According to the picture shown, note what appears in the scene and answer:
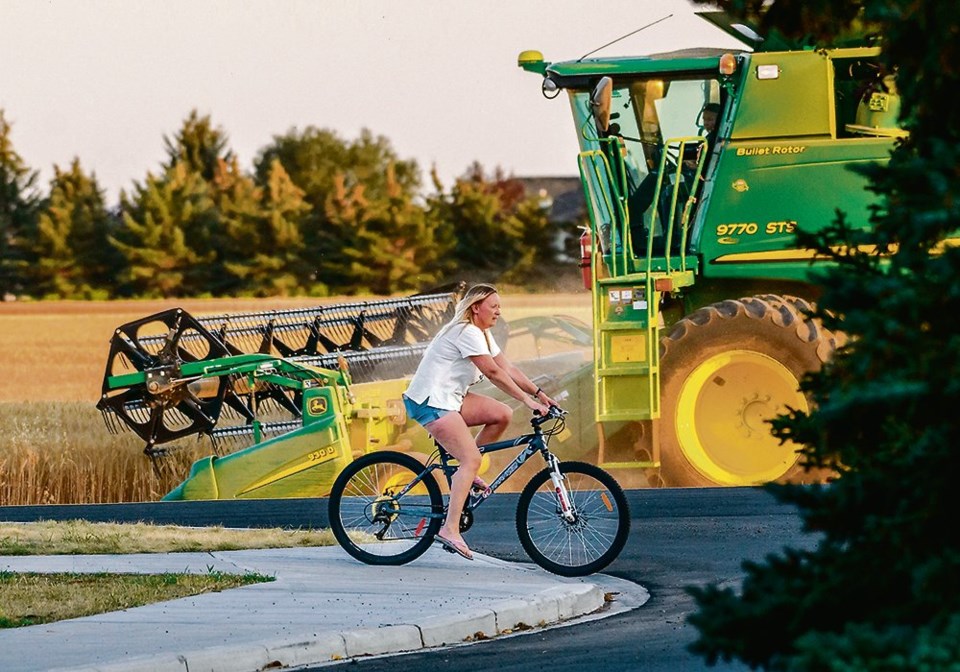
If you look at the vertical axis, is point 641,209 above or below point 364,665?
above

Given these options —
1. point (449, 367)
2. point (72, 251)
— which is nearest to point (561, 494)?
point (449, 367)

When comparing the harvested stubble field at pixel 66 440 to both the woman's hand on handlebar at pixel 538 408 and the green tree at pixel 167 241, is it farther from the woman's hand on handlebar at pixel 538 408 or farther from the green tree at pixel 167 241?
the green tree at pixel 167 241

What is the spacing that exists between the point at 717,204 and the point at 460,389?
24.2 feet

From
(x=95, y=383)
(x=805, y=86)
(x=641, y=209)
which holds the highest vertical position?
(x=805, y=86)

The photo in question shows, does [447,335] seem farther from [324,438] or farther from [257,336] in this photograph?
[257,336]

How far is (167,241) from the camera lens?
76.1 m

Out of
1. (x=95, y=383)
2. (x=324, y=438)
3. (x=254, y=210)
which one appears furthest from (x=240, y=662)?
(x=254, y=210)

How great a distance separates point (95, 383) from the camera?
46969mm

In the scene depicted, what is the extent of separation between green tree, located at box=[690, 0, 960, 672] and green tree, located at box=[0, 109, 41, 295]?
7181 cm

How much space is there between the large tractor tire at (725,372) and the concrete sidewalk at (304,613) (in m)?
5.85

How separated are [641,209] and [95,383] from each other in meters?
29.9

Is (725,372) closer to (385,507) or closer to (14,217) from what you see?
(385,507)

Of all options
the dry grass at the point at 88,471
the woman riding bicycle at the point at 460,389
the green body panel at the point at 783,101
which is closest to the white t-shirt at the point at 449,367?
the woman riding bicycle at the point at 460,389

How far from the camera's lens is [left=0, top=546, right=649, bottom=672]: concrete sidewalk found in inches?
356
